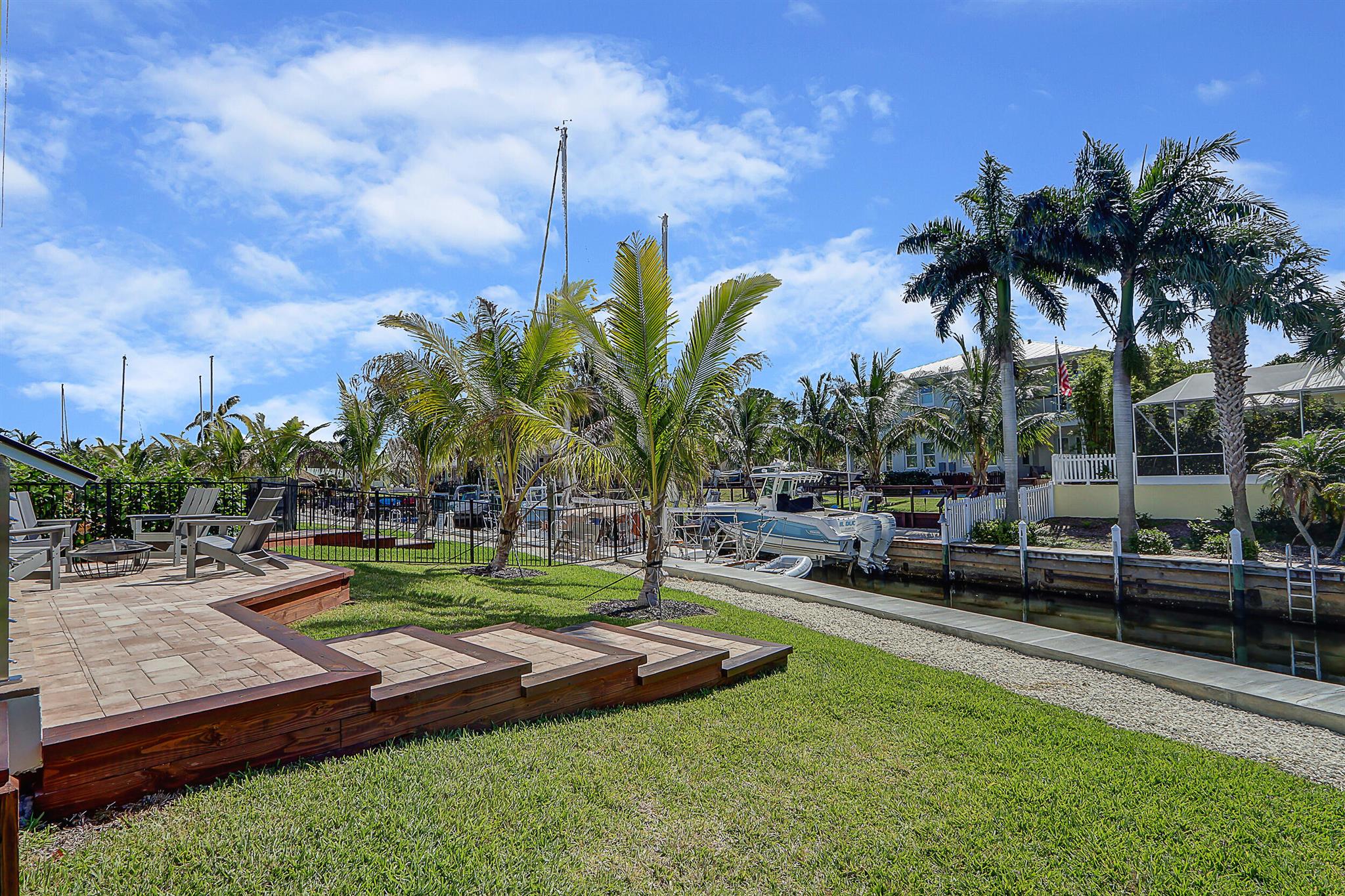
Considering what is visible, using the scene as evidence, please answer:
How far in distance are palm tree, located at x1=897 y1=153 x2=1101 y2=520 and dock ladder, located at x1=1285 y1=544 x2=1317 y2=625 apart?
7.75m

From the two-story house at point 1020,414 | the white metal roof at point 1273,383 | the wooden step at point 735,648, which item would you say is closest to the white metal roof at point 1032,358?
the two-story house at point 1020,414

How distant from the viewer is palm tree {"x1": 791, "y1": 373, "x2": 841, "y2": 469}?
3509 cm

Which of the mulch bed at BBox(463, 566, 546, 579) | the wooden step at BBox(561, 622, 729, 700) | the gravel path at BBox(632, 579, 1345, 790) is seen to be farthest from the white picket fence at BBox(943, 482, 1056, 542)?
the wooden step at BBox(561, 622, 729, 700)

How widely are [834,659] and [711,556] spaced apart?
10010 mm

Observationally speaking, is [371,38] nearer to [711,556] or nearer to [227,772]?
[227,772]

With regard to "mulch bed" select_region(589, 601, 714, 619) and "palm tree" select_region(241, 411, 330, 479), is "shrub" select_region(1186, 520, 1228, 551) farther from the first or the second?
"palm tree" select_region(241, 411, 330, 479)

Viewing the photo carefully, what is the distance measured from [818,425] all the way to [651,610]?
28.3 meters

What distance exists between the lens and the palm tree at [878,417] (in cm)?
3056

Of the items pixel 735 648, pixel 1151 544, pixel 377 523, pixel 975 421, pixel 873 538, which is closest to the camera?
pixel 735 648

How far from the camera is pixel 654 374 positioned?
905 centimetres

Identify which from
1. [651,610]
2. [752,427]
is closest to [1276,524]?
[651,610]

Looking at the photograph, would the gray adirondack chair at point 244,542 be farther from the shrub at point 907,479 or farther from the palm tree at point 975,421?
the shrub at point 907,479

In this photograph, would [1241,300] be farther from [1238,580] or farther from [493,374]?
[493,374]

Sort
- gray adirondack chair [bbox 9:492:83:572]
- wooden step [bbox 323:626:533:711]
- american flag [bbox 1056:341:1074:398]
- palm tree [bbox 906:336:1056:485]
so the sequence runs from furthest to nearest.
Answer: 1. american flag [bbox 1056:341:1074:398]
2. palm tree [bbox 906:336:1056:485]
3. gray adirondack chair [bbox 9:492:83:572]
4. wooden step [bbox 323:626:533:711]
